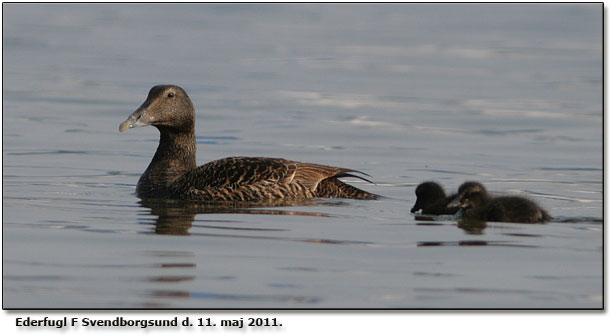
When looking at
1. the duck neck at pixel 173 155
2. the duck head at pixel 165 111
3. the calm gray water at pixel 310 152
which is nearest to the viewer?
the calm gray water at pixel 310 152

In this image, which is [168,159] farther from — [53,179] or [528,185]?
[528,185]

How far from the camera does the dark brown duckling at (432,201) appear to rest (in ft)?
33.3

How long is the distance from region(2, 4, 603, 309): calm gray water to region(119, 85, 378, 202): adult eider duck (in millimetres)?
415

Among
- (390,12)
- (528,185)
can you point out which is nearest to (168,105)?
(528,185)

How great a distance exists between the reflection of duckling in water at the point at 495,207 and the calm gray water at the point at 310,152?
0.43 ft

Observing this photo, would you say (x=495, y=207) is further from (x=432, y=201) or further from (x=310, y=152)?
(x=310, y=152)

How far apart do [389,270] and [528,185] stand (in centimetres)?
425

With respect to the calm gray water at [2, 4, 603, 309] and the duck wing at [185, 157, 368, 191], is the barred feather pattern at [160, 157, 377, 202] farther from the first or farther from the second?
the calm gray water at [2, 4, 603, 309]

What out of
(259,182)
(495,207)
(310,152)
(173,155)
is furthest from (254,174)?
(310,152)

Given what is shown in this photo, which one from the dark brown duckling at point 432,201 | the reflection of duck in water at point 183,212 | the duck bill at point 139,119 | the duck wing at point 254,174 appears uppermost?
the duck bill at point 139,119

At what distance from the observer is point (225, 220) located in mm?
9891

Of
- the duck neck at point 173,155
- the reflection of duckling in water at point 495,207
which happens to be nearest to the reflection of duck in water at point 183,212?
the duck neck at point 173,155

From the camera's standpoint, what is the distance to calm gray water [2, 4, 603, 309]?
25.2 ft

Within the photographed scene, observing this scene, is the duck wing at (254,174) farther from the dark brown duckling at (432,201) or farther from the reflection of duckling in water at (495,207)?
the reflection of duckling in water at (495,207)
